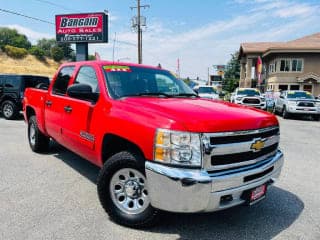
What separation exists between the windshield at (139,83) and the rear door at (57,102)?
1.08 meters

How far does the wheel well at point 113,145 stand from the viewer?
3.49 meters

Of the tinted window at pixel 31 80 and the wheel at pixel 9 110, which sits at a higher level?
the tinted window at pixel 31 80

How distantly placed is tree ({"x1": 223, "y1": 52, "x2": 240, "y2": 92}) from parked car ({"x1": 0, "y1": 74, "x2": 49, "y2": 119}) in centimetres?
5056

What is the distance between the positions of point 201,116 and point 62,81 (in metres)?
3.14

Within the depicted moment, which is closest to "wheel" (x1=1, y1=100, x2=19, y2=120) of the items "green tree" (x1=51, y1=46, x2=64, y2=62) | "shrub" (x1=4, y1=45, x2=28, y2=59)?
"shrub" (x1=4, y1=45, x2=28, y2=59)

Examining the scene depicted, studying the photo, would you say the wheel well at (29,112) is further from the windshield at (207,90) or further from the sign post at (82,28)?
the sign post at (82,28)

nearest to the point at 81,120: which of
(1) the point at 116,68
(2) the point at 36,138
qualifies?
(1) the point at 116,68

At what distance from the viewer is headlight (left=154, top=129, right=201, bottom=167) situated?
2.85 m

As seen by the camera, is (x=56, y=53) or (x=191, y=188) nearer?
(x=191, y=188)

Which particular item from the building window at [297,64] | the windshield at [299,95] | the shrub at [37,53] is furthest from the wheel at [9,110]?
the shrub at [37,53]

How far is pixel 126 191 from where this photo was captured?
3438 mm

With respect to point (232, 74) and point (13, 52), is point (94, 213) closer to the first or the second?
point (232, 74)

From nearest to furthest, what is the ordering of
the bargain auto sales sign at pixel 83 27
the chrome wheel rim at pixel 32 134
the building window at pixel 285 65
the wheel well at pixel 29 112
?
the chrome wheel rim at pixel 32 134
the wheel well at pixel 29 112
the bargain auto sales sign at pixel 83 27
the building window at pixel 285 65

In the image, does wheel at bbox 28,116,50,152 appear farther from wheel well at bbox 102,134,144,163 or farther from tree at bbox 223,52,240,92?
tree at bbox 223,52,240,92
